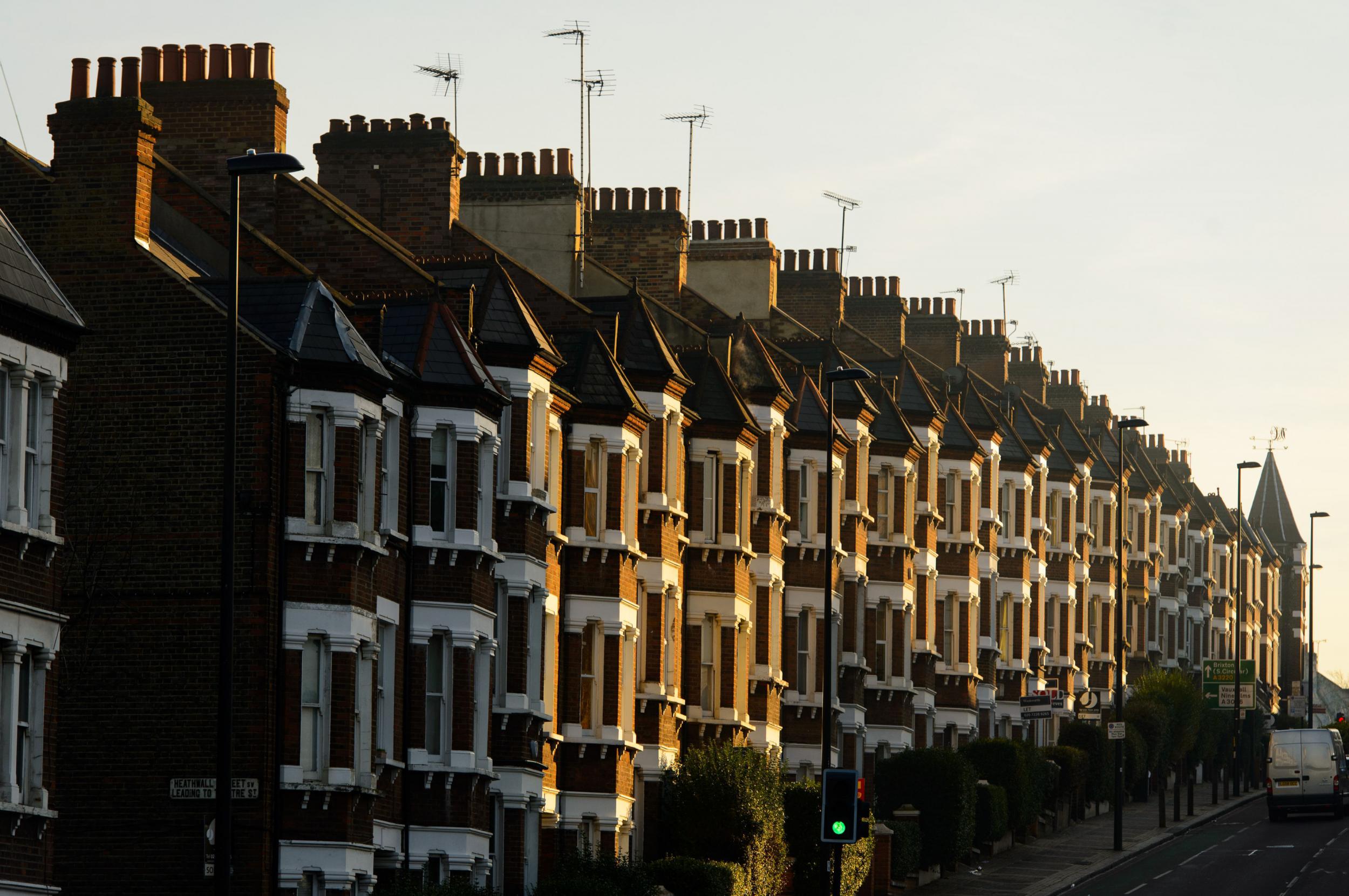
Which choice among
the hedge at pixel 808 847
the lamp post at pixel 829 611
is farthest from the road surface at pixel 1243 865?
the lamp post at pixel 829 611

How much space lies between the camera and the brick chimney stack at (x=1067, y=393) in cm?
10269

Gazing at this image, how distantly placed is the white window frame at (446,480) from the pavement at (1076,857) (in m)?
20.6

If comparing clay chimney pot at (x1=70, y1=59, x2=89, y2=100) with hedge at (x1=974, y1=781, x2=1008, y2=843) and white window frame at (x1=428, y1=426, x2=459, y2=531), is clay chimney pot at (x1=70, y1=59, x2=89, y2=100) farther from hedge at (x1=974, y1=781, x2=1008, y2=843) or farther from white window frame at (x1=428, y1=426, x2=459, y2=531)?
→ hedge at (x1=974, y1=781, x2=1008, y2=843)

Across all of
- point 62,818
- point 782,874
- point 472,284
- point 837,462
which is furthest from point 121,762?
point 837,462

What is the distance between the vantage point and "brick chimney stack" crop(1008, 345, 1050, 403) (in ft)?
323

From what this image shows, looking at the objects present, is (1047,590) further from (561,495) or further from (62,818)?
(62,818)

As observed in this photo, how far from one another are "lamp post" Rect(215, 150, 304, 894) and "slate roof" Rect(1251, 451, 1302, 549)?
459ft

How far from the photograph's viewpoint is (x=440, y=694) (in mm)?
38438

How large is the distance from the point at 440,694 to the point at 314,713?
399 centimetres

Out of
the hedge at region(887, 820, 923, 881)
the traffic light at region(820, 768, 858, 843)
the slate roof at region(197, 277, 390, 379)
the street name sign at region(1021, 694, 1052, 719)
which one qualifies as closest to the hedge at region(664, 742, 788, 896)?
the hedge at region(887, 820, 923, 881)

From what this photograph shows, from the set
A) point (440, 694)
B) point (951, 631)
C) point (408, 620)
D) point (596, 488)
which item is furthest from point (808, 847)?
point (951, 631)

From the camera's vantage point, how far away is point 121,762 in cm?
3469

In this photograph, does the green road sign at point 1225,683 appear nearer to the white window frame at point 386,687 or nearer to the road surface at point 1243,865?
the road surface at point 1243,865

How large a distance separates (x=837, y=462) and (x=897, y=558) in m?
6.97
